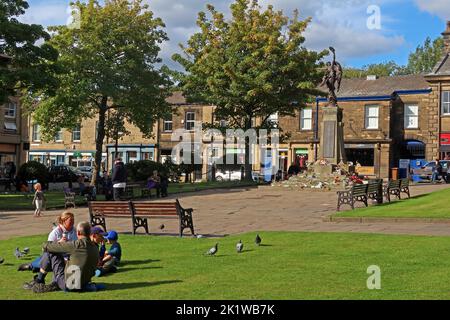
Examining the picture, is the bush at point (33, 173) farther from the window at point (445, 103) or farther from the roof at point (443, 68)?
the window at point (445, 103)

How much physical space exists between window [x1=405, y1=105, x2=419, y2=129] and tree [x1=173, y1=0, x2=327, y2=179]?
13436mm

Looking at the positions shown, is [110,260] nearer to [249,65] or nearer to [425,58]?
[249,65]

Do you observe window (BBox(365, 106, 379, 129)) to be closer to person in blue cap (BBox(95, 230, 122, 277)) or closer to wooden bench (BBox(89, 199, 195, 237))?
wooden bench (BBox(89, 199, 195, 237))

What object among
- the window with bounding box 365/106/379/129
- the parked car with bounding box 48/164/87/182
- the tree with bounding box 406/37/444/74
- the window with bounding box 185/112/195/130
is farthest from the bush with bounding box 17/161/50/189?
the tree with bounding box 406/37/444/74

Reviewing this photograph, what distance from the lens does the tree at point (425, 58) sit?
72.2 metres

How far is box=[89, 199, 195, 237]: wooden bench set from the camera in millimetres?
14234

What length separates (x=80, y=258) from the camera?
8242 mm

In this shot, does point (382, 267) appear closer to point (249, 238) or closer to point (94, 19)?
point (249, 238)

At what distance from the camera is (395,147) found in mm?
49906

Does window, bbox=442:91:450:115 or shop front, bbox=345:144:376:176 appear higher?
window, bbox=442:91:450:115

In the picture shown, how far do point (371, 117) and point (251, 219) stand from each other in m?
34.4

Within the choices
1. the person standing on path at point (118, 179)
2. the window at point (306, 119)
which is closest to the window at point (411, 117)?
the window at point (306, 119)

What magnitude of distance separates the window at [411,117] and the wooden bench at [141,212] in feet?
126
